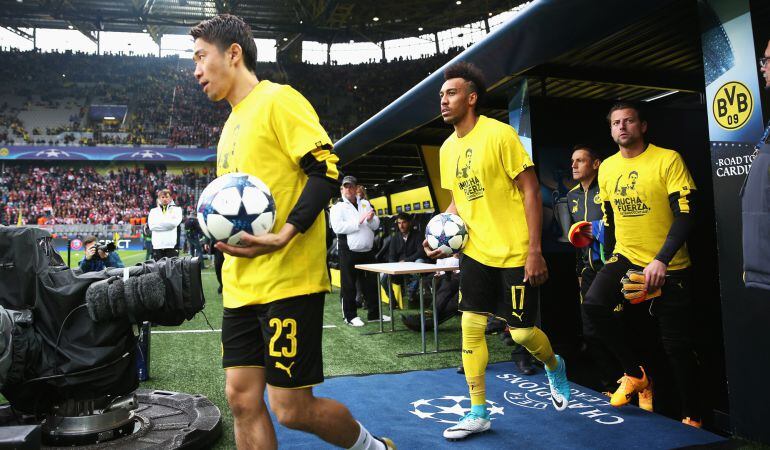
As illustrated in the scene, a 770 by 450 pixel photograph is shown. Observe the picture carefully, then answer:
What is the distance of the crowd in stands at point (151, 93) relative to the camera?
120 ft

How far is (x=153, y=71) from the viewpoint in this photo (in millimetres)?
41406

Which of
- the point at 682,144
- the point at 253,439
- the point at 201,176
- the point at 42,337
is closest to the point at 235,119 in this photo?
the point at 253,439

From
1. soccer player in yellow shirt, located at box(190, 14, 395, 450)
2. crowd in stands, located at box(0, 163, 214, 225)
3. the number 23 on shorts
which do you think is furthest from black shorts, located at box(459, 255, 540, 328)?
crowd in stands, located at box(0, 163, 214, 225)

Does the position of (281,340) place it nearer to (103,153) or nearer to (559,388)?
(559,388)

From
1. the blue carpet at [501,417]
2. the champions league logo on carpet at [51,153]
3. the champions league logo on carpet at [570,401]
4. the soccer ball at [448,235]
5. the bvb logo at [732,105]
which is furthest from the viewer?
the champions league logo on carpet at [51,153]

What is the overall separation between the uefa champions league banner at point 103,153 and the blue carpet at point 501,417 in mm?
33006

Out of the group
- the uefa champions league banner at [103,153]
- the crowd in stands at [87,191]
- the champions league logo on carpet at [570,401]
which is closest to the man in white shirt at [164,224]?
the champions league logo on carpet at [570,401]

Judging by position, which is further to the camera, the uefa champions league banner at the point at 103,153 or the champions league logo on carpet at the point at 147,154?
the champions league logo on carpet at the point at 147,154

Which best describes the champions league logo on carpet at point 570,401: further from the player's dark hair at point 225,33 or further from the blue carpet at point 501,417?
the player's dark hair at point 225,33

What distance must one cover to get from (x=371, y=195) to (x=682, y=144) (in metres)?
12.7

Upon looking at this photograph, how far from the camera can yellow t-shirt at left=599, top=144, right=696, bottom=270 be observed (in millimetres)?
3363

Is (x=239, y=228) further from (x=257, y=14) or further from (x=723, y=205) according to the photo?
(x=257, y=14)

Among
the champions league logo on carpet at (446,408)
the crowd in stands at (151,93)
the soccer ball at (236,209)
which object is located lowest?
the champions league logo on carpet at (446,408)

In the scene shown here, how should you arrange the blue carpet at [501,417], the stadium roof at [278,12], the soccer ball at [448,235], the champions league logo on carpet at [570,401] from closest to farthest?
the blue carpet at [501,417], the soccer ball at [448,235], the champions league logo on carpet at [570,401], the stadium roof at [278,12]
